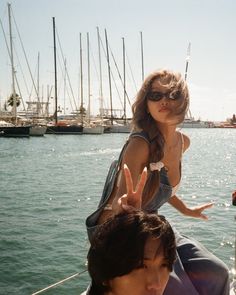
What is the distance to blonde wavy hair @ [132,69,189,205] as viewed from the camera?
7.89 feet

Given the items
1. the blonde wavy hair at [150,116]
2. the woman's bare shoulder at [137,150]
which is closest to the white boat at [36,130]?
the blonde wavy hair at [150,116]

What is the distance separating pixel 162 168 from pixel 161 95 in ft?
1.51

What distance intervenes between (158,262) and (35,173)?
21.4 metres

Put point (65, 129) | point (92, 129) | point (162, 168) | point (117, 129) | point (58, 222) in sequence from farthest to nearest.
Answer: point (117, 129)
point (92, 129)
point (65, 129)
point (58, 222)
point (162, 168)

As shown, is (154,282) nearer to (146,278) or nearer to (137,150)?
(146,278)

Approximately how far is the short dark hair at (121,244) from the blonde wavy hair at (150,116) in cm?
76

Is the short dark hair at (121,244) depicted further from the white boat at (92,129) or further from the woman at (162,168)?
the white boat at (92,129)

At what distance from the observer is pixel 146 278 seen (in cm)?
163

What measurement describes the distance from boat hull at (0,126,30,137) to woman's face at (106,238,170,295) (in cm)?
5066

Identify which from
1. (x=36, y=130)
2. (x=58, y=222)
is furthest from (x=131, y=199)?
(x=36, y=130)

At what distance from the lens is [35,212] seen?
1252cm

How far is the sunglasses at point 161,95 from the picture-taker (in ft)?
8.17

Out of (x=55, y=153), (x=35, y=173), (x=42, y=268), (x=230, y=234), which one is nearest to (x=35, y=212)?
(x=42, y=268)

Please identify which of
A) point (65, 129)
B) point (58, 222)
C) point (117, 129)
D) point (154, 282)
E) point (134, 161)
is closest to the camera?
point (154, 282)
